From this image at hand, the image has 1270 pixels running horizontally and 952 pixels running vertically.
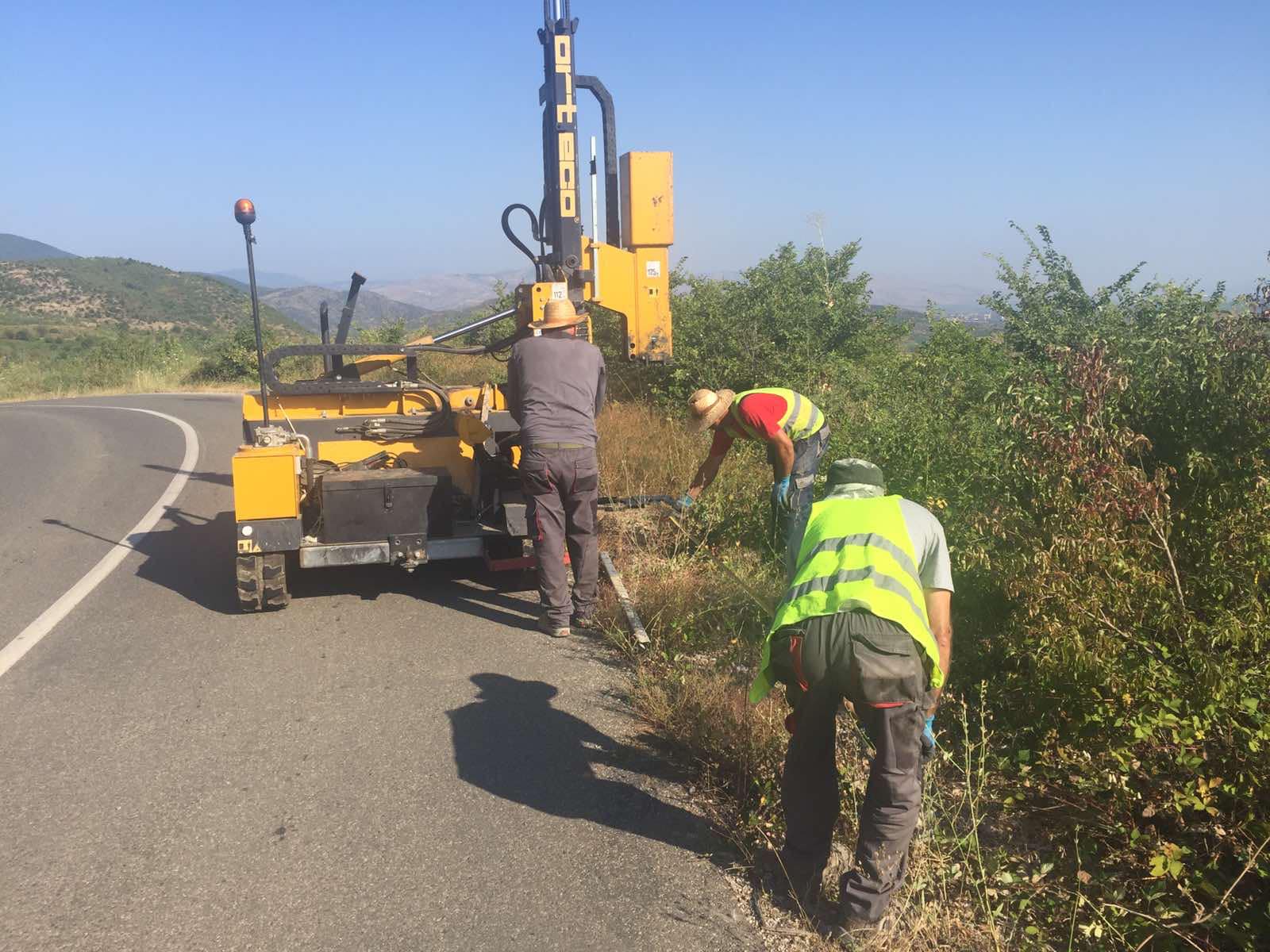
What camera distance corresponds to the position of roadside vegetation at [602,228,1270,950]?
10.2 ft

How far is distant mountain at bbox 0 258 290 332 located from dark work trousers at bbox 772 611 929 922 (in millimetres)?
77958

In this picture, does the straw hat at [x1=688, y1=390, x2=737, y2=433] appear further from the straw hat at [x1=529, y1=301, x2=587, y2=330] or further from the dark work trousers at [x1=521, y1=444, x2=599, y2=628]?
the straw hat at [x1=529, y1=301, x2=587, y2=330]

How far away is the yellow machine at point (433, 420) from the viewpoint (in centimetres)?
647

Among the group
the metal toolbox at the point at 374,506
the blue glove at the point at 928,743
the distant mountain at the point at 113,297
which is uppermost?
the distant mountain at the point at 113,297

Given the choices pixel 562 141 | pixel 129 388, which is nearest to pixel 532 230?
pixel 562 141

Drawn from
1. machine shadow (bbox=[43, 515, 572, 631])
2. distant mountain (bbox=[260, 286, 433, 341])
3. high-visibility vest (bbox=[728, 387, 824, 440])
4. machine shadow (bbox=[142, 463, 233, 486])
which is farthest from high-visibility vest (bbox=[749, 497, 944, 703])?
machine shadow (bbox=[142, 463, 233, 486])

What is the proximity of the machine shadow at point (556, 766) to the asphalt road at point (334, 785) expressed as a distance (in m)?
0.01

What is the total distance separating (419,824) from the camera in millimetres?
3861

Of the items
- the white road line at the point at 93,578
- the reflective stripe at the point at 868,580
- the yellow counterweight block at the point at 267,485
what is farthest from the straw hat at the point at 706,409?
the white road line at the point at 93,578

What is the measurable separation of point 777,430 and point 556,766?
2.55 meters

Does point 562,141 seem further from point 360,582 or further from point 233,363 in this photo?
point 233,363

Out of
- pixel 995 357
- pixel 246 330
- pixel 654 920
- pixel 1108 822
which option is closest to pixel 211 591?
pixel 654 920

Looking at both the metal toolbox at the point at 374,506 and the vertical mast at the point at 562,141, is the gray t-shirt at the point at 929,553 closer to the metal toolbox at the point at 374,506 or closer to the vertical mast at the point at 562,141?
the metal toolbox at the point at 374,506

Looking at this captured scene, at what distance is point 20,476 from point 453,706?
33.5ft
